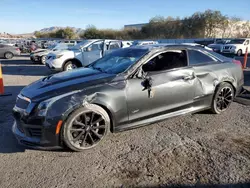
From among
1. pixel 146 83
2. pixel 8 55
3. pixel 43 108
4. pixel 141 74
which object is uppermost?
pixel 141 74

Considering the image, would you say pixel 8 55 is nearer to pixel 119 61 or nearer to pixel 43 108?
pixel 119 61

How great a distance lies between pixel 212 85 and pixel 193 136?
1.25 m

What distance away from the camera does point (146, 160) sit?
3.16m

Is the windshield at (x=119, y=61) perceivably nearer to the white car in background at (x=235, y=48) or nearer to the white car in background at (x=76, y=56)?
the white car in background at (x=76, y=56)

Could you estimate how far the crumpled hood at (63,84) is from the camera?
10.8 ft

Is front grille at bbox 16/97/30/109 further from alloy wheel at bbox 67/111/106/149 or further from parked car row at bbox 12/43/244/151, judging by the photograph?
alloy wheel at bbox 67/111/106/149

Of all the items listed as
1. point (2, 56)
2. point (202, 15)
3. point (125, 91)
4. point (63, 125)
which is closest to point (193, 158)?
point (125, 91)

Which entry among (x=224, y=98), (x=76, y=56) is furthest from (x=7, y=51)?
(x=224, y=98)

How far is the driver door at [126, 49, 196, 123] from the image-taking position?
366 centimetres

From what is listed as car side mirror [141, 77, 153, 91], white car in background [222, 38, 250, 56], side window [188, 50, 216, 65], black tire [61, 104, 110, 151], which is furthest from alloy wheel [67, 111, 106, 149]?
white car in background [222, 38, 250, 56]

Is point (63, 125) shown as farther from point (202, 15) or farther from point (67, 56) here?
point (202, 15)

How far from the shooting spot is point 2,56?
20.3 meters

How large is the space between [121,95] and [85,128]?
0.74 meters

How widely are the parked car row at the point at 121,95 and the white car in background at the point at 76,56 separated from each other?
5890mm
